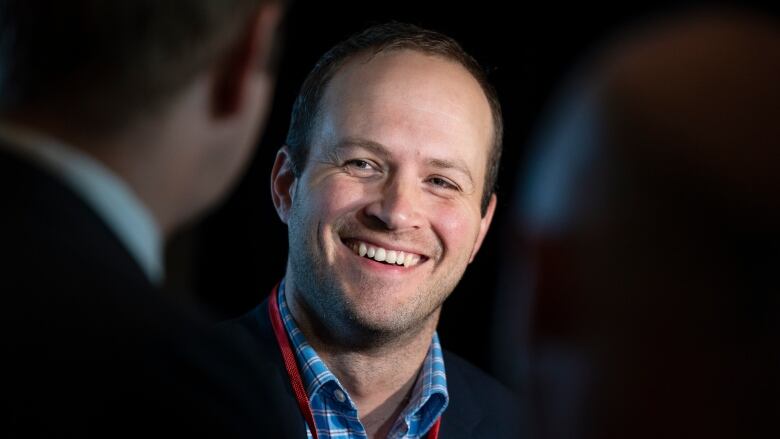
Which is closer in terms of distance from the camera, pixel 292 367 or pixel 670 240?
pixel 670 240

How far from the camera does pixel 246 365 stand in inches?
38.5

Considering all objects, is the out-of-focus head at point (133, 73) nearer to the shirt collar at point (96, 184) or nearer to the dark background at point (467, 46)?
the shirt collar at point (96, 184)

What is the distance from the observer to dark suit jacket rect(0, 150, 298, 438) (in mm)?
865

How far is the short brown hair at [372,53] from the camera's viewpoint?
7.08 ft

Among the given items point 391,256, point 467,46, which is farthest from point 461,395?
point 467,46

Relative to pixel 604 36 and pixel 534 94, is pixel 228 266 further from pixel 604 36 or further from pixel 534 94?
pixel 604 36

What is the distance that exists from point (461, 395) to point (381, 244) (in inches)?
14.9

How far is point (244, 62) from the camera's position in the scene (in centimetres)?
101

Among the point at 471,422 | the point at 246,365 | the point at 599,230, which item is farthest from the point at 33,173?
the point at 471,422

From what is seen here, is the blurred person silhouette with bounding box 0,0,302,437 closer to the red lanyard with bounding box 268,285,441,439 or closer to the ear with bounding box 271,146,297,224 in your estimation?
the red lanyard with bounding box 268,285,441,439

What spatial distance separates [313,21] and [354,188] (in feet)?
2.73

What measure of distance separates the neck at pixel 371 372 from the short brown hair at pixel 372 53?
40cm

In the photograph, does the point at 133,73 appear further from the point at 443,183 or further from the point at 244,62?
the point at 443,183

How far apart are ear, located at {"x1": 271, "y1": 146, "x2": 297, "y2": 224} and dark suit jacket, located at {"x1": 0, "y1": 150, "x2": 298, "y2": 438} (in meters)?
1.29
